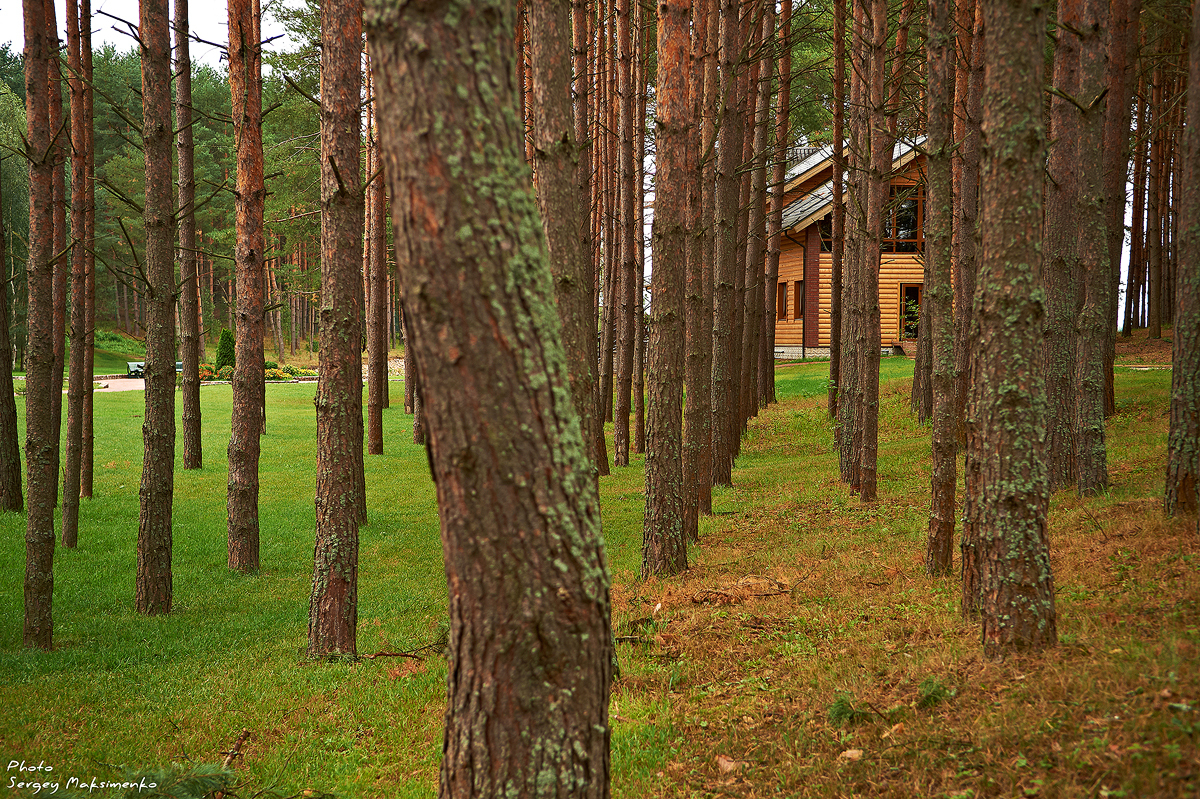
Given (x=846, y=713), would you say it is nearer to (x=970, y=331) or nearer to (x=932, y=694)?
(x=932, y=694)

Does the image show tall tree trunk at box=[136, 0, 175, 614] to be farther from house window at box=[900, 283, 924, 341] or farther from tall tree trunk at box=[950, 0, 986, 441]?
house window at box=[900, 283, 924, 341]

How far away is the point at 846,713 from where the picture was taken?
4.16 m

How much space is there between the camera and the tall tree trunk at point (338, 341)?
613cm

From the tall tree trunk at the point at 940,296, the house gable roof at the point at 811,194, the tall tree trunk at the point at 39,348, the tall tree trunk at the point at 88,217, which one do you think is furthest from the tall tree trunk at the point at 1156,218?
the tall tree trunk at the point at 39,348

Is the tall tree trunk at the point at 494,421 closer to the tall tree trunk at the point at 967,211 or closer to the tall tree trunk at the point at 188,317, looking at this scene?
the tall tree trunk at the point at 967,211

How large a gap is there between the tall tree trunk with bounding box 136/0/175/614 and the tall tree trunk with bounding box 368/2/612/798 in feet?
19.0

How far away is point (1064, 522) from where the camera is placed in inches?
290

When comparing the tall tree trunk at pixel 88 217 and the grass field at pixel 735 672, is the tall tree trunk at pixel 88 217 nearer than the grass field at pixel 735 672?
No

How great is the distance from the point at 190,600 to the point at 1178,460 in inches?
366

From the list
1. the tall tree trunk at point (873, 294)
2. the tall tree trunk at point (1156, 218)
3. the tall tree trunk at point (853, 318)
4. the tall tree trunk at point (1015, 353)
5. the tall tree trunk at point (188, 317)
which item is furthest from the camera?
the tall tree trunk at point (1156, 218)

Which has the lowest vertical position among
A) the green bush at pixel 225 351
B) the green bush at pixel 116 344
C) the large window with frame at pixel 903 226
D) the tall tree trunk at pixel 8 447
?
the tall tree trunk at pixel 8 447

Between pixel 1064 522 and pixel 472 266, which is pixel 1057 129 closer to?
pixel 1064 522

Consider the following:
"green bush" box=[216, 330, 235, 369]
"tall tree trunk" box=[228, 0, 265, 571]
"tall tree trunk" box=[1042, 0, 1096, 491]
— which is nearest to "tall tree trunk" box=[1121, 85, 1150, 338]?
"tall tree trunk" box=[1042, 0, 1096, 491]

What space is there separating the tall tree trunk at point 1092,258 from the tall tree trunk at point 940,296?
5.34 ft
